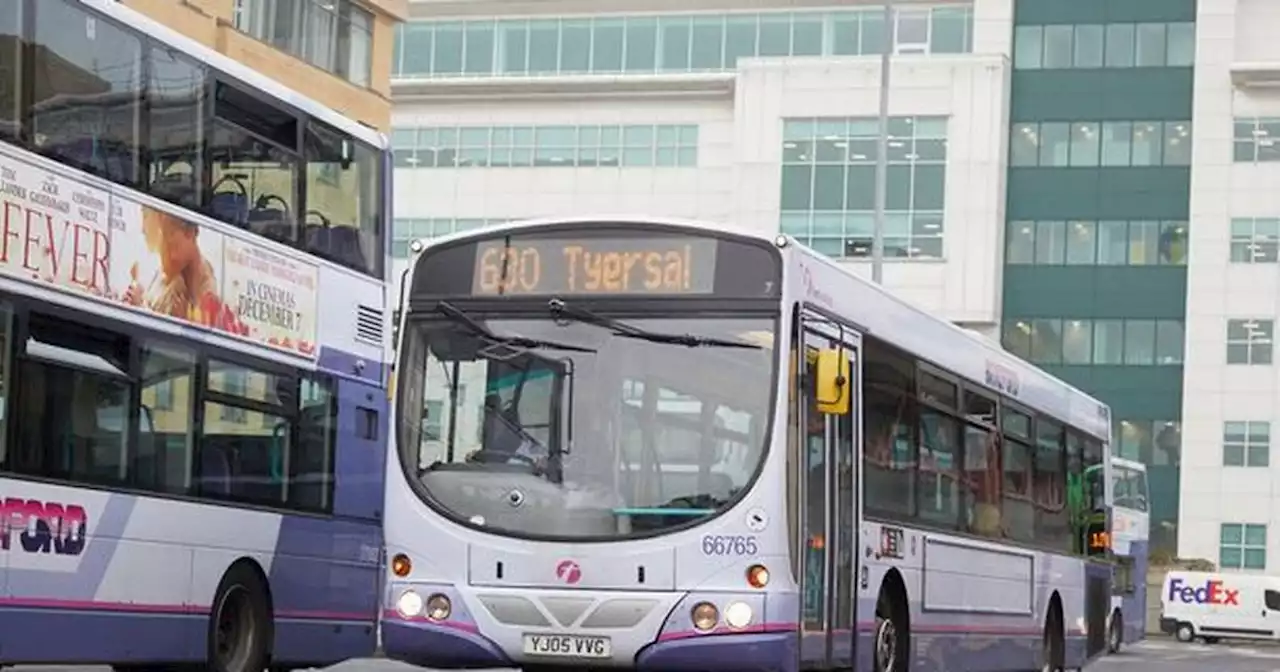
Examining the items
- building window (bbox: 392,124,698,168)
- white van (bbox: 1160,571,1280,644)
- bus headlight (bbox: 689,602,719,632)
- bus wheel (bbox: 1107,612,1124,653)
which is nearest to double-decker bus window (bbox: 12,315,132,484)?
bus headlight (bbox: 689,602,719,632)

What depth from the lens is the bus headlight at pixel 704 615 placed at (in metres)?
13.7

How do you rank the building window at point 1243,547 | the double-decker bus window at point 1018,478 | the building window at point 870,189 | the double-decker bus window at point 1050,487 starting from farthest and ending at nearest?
the building window at point 870,189
the building window at point 1243,547
the double-decker bus window at point 1050,487
the double-decker bus window at point 1018,478

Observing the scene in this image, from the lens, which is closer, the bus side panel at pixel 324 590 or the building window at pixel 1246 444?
the bus side panel at pixel 324 590

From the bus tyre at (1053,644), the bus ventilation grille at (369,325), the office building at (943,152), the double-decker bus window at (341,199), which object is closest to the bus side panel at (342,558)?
the bus ventilation grille at (369,325)

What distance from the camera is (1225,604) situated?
196ft

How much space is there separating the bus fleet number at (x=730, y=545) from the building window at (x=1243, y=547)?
2468 inches

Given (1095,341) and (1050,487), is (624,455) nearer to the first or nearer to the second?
(1050,487)

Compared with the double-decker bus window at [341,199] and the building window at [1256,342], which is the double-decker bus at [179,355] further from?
the building window at [1256,342]

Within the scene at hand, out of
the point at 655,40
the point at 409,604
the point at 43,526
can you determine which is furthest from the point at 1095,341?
the point at 43,526

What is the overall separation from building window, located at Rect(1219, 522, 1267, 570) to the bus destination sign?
62280mm

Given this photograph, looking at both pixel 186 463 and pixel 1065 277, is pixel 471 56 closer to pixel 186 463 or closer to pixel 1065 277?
pixel 1065 277

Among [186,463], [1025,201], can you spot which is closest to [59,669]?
[186,463]

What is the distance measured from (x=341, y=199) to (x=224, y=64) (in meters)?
2.15

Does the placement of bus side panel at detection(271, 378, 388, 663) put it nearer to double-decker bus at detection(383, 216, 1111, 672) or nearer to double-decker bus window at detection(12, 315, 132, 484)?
double-decker bus window at detection(12, 315, 132, 484)
